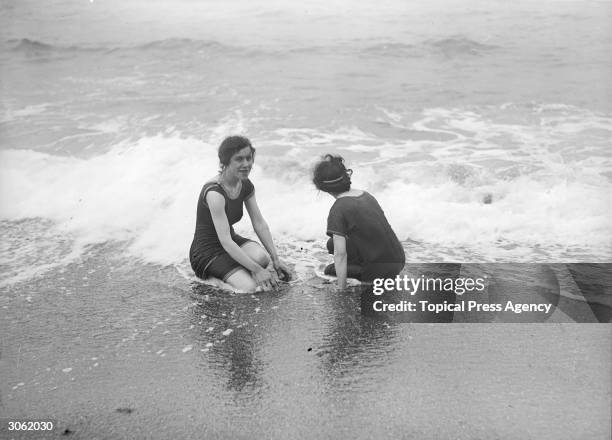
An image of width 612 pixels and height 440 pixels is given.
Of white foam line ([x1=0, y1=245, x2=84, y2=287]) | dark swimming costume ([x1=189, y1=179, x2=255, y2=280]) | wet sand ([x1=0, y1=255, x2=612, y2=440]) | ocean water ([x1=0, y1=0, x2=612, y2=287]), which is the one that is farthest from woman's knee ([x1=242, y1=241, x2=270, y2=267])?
white foam line ([x1=0, y1=245, x2=84, y2=287])

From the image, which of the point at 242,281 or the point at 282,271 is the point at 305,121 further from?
the point at 242,281

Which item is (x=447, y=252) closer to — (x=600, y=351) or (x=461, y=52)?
(x=600, y=351)

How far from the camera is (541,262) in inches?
191

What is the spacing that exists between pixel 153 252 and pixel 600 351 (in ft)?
11.4

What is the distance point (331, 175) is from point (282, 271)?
82 centimetres

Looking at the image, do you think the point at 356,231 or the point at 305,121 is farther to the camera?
the point at 305,121

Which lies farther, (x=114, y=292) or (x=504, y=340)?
(x=114, y=292)

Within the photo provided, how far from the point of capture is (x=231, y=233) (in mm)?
4609

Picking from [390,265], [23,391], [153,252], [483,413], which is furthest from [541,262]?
[23,391]

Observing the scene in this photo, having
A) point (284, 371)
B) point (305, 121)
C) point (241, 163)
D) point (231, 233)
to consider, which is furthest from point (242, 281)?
point (305, 121)

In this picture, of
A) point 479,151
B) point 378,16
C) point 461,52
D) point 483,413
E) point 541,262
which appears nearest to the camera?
point 483,413

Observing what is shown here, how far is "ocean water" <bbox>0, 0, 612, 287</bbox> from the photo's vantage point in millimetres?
5637

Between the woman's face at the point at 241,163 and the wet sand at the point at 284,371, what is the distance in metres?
0.85

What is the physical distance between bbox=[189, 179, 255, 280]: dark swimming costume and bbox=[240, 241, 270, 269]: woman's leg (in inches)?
6.0
